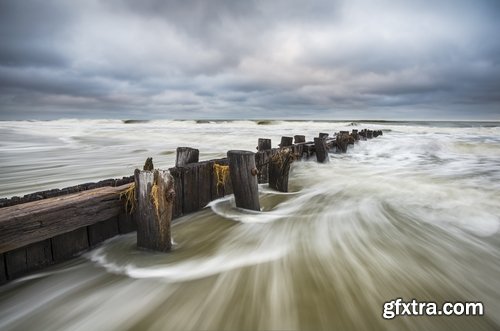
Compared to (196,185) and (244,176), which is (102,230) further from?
(244,176)

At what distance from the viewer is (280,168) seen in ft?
19.8

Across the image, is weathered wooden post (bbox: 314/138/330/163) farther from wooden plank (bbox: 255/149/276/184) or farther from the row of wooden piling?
wooden plank (bbox: 255/149/276/184)

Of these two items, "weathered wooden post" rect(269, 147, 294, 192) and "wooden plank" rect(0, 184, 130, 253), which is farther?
"weathered wooden post" rect(269, 147, 294, 192)

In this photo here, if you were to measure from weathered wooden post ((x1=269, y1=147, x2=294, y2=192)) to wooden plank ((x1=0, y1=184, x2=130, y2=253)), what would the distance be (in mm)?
3310

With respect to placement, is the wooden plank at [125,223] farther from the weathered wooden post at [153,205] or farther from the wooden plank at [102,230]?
the weathered wooden post at [153,205]

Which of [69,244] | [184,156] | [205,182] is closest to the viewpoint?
[69,244]

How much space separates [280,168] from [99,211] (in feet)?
12.3

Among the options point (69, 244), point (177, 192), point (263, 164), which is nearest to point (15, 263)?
point (69, 244)

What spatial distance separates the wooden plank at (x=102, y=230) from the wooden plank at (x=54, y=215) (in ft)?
0.60

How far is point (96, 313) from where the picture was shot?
2.34 metres

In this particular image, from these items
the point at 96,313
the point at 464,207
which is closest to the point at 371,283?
the point at 96,313

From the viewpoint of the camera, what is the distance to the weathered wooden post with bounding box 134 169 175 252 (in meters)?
3.01

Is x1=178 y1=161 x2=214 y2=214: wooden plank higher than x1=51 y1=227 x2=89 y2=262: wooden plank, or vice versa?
x1=178 y1=161 x2=214 y2=214: wooden plank

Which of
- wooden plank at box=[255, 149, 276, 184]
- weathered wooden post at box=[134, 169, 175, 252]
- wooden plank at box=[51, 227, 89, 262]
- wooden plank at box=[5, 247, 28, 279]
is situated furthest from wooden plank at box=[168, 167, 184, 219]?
wooden plank at box=[255, 149, 276, 184]
